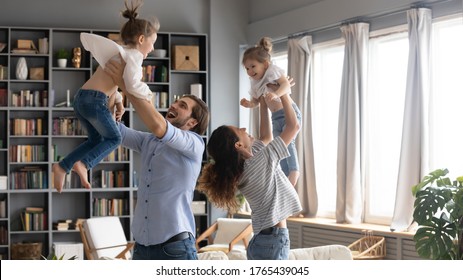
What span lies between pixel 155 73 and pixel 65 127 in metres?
1.33

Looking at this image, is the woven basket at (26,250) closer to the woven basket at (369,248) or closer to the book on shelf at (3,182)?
the book on shelf at (3,182)

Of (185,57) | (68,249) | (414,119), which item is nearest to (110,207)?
(68,249)

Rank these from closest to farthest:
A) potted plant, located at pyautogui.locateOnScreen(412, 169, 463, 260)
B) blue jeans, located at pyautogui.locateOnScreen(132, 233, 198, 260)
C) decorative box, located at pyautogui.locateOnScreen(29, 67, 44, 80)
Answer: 1. blue jeans, located at pyautogui.locateOnScreen(132, 233, 198, 260)
2. potted plant, located at pyautogui.locateOnScreen(412, 169, 463, 260)
3. decorative box, located at pyautogui.locateOnScreen(29, 67, 44, 80)

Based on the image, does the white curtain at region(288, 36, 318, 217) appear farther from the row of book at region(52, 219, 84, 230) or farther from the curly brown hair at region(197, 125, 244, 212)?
the curly brown hair at region(197, 125, 244, 212)

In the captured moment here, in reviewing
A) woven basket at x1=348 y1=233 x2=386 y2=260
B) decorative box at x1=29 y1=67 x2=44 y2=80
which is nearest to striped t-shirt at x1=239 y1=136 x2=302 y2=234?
woven basket at x1=348 y1=233 x2=386 y2=260

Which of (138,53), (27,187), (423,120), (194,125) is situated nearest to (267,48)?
(194,125)

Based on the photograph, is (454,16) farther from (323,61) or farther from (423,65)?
(323,61)

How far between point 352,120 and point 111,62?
586 centimetres

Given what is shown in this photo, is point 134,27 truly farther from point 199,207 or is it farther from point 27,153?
point 199,207

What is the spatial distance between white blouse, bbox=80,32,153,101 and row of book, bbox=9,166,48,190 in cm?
714

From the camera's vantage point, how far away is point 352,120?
8.17 m

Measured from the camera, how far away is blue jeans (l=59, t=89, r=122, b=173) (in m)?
2.61

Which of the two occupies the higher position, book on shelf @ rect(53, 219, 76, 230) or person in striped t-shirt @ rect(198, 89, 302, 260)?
person in striped t-shirt @ rect(198, 89, 302, 260)

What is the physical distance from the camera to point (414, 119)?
7434mm
